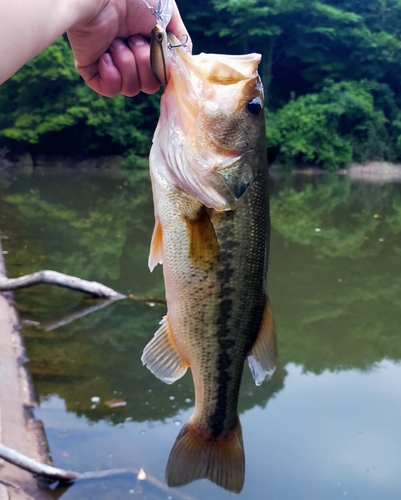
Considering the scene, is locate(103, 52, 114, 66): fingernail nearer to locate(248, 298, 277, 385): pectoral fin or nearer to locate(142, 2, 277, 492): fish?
locate(142, 2, 277, 492): fish

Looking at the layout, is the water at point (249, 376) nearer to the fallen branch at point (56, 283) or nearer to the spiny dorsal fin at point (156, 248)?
the fallen branch at point (56, 283)

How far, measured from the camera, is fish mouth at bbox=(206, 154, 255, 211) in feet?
4.35

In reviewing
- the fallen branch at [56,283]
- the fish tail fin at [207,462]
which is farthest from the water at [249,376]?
the fish tail fin at [207,462]

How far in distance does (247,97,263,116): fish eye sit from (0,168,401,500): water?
2413 millimetres

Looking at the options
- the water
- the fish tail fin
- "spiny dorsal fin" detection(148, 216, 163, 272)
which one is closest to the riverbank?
the water

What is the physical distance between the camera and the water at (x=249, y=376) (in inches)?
125

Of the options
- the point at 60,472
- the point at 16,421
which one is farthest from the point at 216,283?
the point at 16,421

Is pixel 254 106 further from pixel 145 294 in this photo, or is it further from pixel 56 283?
pixel 145 294

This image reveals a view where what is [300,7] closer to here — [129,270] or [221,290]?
[129,270]

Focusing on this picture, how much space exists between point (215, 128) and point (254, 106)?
0.12 metres

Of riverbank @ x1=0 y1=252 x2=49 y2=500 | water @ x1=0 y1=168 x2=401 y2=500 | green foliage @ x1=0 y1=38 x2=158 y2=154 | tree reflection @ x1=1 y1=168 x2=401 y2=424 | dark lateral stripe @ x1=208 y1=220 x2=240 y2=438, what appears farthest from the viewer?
green foliage @ x1=0 y1=38 x2=158 y2=154

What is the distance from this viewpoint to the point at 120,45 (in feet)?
5.11

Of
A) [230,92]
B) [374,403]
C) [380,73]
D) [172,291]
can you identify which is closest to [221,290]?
[172,291]

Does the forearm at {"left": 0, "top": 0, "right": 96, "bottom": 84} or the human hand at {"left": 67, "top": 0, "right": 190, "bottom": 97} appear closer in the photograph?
the forearm at {"left": 0, "top": 0, "right": 96, "bottom": 84}
